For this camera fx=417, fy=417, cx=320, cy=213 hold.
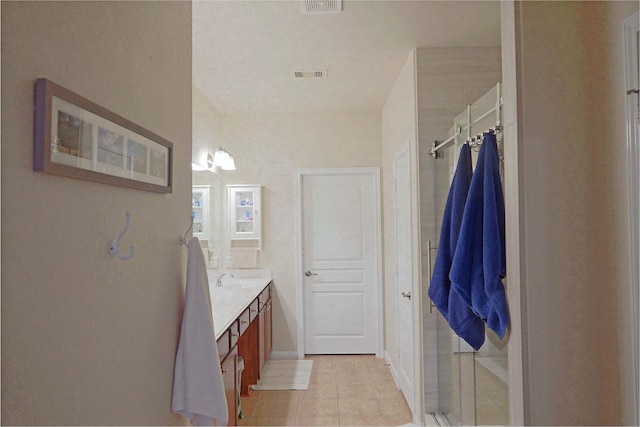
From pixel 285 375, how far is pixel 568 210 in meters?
3.14

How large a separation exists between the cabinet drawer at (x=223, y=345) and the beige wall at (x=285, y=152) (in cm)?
205

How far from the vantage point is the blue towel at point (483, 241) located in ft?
4.91

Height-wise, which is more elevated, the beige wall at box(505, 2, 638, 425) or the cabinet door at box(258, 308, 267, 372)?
the beige wall at box(505, 2, 638, 425)

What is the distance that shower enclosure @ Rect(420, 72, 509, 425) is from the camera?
1819 millimetres

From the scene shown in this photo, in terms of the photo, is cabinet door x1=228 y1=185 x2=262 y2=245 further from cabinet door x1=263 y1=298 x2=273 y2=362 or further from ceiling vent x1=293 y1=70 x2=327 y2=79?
ceiling vent x1=293 y1=70 x2=327 y2=79

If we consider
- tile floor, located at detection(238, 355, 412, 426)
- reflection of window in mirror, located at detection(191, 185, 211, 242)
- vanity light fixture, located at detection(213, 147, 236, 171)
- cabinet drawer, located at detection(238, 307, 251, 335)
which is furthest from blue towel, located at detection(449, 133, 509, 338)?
vanity light fixture, located at detection(213, 147, 236, 171)

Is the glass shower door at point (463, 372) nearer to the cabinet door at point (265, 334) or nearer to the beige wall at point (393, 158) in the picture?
the beige wall at point (393, 158)

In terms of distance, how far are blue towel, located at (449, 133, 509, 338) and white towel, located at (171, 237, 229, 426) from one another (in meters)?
0.95

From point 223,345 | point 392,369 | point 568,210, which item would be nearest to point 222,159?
point 223,345

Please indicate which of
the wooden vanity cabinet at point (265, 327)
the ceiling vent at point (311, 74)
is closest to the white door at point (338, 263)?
the wooden vanity cabinet at point (265, 327)

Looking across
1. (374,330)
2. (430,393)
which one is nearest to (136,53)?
(430,393)

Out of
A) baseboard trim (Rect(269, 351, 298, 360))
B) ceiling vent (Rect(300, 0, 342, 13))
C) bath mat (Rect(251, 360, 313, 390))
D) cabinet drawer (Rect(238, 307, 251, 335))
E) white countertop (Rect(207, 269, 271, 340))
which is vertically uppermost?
ceiling vent (Rect(300, 0, 342, 13))

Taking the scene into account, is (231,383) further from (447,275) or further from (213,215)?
(213,215)

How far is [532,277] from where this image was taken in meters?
1.24
